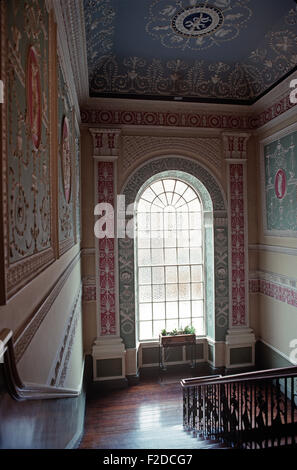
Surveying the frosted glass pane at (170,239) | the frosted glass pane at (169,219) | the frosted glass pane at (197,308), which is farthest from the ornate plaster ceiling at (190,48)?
the frosted glass pane at (197,308)

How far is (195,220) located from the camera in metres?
7.13

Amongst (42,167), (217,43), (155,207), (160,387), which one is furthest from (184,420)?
(217,43)

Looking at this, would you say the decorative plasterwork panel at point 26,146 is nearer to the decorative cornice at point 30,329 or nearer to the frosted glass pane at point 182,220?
the decorative cornice at point 30,329

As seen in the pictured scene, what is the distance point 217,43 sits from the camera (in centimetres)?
540

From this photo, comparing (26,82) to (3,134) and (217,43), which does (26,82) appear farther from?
(217,43)

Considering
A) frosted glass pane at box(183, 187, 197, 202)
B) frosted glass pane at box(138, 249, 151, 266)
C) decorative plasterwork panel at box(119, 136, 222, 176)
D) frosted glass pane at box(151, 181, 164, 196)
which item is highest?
decorative plasterwork panel at box(119, 136, 222, 176)

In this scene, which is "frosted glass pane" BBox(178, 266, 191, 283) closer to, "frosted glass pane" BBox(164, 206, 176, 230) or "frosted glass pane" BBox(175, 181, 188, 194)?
"frosted glass pane" BBox(164, 206, 176, 230)

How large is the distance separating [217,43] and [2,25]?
522 cm

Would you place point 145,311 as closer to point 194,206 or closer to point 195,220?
point 195,220

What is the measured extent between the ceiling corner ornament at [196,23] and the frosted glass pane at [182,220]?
3183 mm

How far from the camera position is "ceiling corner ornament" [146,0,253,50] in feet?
14.9

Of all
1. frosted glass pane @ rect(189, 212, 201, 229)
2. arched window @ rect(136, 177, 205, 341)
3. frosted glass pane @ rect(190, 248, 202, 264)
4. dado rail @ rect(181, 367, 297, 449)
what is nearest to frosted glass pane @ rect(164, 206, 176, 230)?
arched window @ rect(136, 177, 205, 341)

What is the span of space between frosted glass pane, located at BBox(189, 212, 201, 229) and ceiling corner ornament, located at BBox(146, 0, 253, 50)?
3212mm

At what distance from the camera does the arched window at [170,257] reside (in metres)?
6.97
